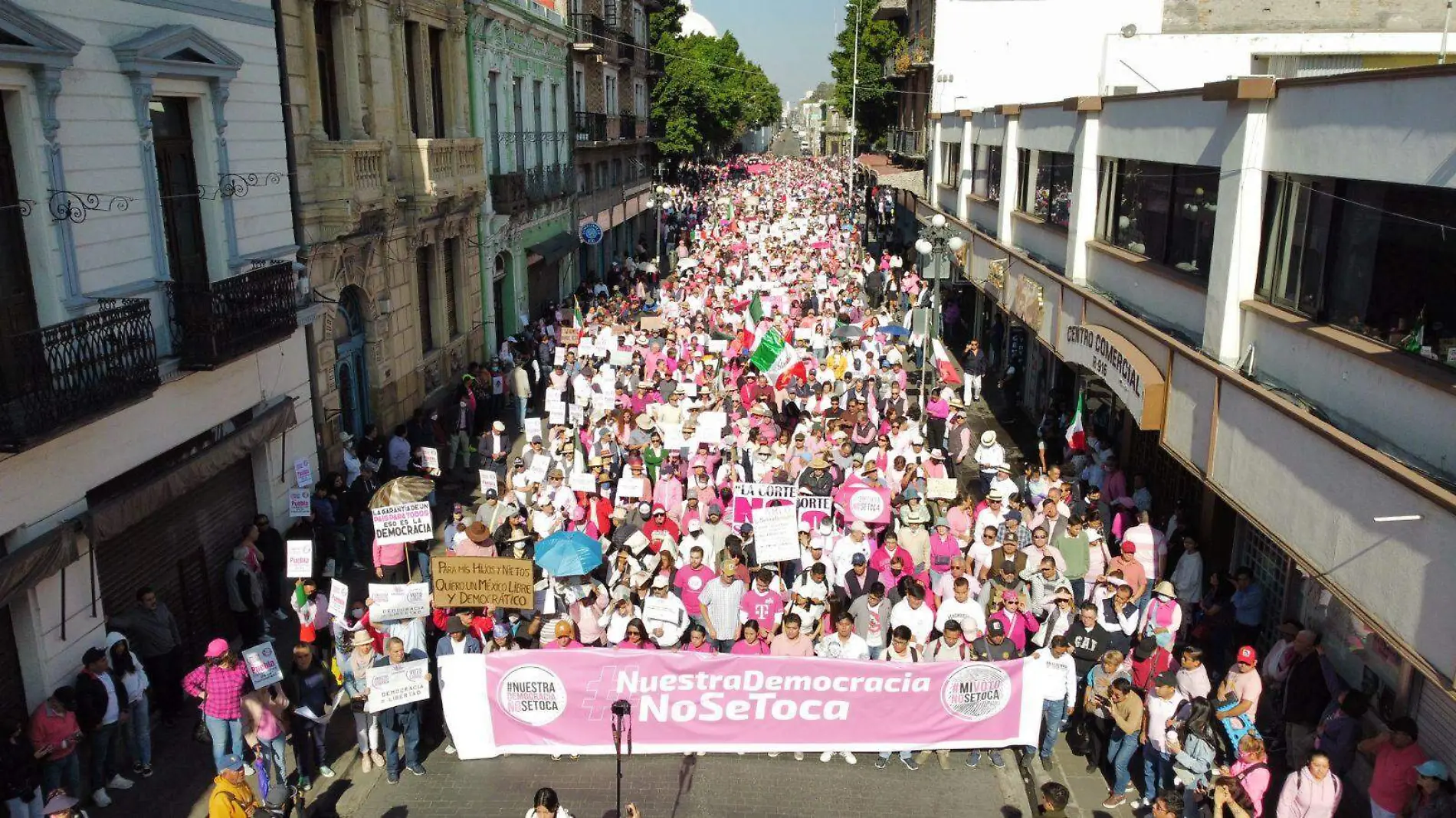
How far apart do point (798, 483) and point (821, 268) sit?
75.2 ft

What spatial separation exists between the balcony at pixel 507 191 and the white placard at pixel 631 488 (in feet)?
45.9

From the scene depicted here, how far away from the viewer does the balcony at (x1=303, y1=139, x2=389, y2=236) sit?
16.8m

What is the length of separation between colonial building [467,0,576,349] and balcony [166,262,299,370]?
12.1 meters

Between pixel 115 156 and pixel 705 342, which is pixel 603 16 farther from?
pixel 115 156

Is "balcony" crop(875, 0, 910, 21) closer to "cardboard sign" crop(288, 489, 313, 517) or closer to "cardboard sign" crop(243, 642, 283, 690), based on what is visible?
"cardboard sign" crop(288, 489, 313, 517)

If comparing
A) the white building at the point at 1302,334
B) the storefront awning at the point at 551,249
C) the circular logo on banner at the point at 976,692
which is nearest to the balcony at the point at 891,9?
the storefront awning at the point at 551,249

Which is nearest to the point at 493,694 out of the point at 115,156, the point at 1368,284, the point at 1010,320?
the point at 115,156

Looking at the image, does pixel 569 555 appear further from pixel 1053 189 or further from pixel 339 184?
pixel 1053 189

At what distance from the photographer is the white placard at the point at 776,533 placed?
1234 centimetres

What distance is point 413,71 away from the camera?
2211 cm

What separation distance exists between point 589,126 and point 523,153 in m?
8.96

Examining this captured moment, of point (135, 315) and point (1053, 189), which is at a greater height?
point (1053, 189)

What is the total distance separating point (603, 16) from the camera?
4212cm

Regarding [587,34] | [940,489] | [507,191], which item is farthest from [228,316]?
[587,34]
